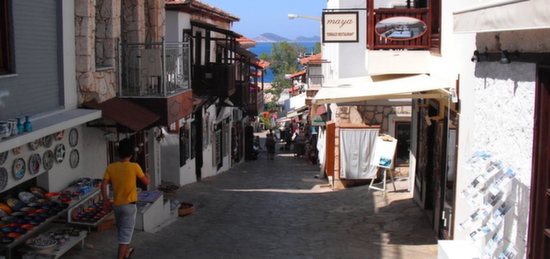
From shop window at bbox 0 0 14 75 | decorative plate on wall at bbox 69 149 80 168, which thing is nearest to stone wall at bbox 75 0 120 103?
decorative plate on wall at bbox 69 149 80 168

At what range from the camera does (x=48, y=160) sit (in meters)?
9.21

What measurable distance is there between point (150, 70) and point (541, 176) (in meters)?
8.84

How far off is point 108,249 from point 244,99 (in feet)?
46.7

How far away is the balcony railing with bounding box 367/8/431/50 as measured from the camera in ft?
37.3

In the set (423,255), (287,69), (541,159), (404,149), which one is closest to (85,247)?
(423,255)

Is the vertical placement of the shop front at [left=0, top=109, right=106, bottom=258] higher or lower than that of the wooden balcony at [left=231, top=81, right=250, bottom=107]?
lower

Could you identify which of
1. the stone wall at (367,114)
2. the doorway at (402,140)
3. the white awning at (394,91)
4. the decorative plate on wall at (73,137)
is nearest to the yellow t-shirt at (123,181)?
the decorative plate on wall at (73,137)

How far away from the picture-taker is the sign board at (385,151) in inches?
591

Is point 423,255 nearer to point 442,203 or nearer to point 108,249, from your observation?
point 442,203

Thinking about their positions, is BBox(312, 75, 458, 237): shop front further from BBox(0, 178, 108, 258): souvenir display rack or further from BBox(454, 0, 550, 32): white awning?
BBox(0, 178, 108, 258): souvenir display rack

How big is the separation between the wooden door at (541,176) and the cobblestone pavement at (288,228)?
5.00 metres

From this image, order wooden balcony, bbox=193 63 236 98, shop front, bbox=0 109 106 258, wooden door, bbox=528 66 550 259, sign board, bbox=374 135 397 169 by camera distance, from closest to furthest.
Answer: wooden door, bbox=528 66 550 259 → shop front, bbox=0 109 106 258 → sign board, bbox=374 135 397 169 → wooden balcony, bbox=193 63 236 98

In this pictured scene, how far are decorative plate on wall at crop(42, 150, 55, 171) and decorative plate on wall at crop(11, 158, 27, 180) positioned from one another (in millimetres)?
601

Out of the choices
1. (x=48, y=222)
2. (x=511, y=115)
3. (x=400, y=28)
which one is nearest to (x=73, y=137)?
(x=48, y=222)
